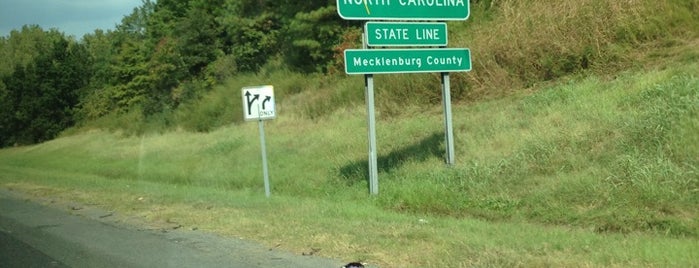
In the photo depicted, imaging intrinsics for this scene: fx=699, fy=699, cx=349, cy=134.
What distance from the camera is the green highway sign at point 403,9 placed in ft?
44.1

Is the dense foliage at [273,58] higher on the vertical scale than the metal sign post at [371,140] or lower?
higher

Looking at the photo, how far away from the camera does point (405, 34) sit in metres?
14.1

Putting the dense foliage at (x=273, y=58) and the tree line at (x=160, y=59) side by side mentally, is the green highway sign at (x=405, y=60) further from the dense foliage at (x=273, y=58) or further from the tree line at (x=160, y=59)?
the tree line at (x=160, y=59)

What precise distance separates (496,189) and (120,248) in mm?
6218

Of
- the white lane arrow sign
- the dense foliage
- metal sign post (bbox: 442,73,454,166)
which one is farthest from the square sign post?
the dense foliage

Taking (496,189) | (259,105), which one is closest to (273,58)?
(259,105)

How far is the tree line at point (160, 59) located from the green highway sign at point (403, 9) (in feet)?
59.3

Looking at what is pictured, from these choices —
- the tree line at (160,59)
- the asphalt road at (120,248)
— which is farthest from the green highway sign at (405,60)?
the tree line at (160,59)

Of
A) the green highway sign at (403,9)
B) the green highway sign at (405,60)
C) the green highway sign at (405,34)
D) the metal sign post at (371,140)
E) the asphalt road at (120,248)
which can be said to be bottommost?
the asphalt road at (120,248)

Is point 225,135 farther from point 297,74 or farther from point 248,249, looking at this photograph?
point 248,249

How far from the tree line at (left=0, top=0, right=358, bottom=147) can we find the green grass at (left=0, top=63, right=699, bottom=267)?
15.7 metres

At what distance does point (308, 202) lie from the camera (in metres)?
14.2

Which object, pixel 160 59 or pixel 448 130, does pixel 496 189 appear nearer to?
pixel 448 130

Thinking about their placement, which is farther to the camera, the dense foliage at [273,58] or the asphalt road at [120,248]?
the dense foliage at [273,58]
